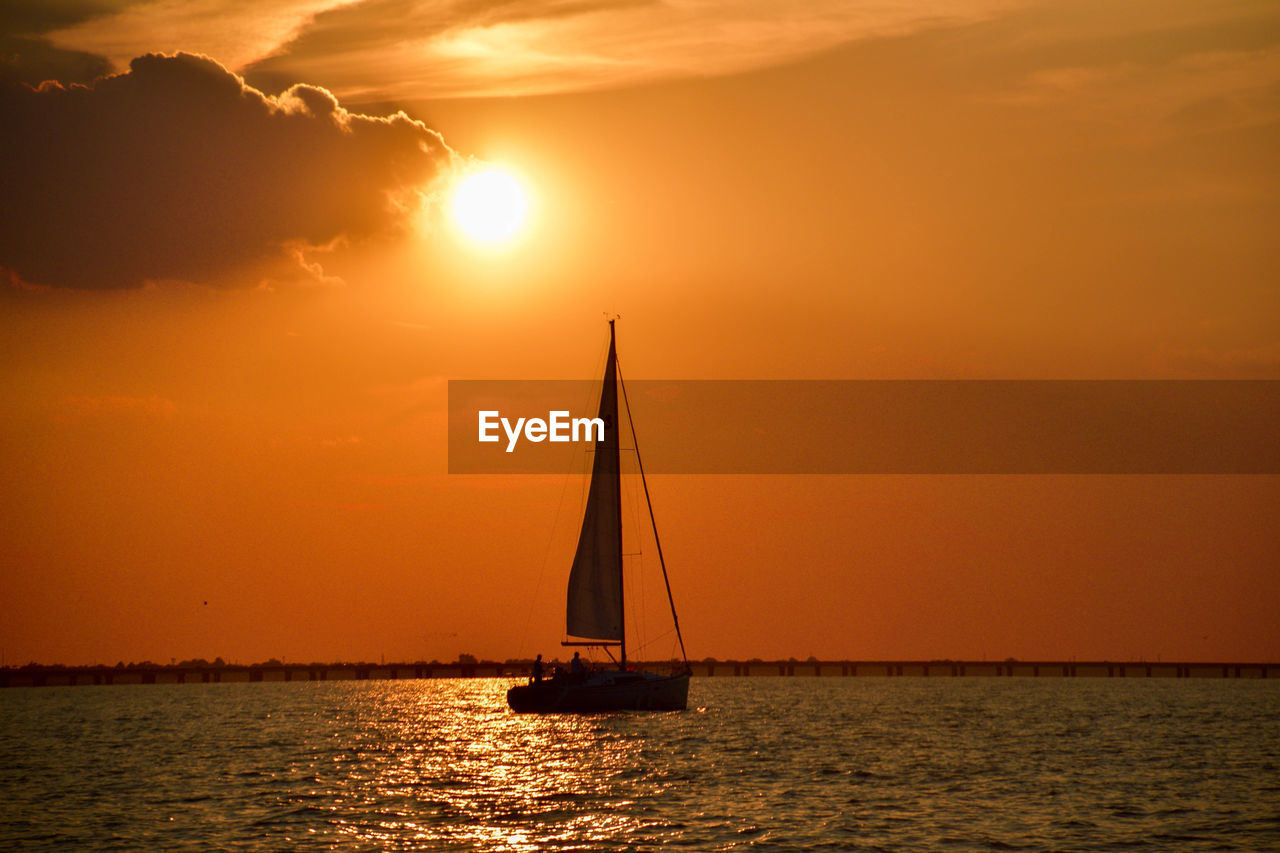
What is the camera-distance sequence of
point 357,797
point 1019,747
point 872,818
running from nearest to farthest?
point 872,818
point 357,797
point 1019,747

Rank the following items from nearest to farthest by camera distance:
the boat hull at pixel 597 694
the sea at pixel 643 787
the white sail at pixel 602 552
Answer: the sea at pixel 643 787 → the boat hull at pixel 597 694 → the white sail at pixel 602 552

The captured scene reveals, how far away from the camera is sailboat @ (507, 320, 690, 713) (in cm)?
7075

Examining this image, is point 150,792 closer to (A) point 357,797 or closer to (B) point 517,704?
(A) point 357,797

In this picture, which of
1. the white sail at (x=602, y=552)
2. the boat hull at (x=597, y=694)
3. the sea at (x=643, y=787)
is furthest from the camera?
the white sail at (x=602, y=552)

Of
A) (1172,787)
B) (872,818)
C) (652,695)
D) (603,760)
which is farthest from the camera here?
(652,695)

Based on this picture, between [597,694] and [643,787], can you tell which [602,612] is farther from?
[643,787]

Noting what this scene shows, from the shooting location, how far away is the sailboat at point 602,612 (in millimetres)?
70750

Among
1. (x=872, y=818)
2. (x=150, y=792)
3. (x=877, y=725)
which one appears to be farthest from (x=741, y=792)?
(x=877, y=725)

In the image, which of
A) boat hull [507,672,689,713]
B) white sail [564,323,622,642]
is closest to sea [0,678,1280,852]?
boat hull [507,672,689,713]

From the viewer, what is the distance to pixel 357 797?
44.6m

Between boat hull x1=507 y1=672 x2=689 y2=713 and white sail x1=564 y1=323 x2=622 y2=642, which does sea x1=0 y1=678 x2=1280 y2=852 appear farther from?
white sail x1=564 y1=323 x2=622 y2=642

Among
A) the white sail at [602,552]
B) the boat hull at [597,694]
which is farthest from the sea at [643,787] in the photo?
the white sail at [602,552]

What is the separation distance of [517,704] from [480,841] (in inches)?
1503

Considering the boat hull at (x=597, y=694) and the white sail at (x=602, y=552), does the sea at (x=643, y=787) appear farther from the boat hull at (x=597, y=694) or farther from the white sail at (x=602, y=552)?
the white sail at (x=602, y=552)
